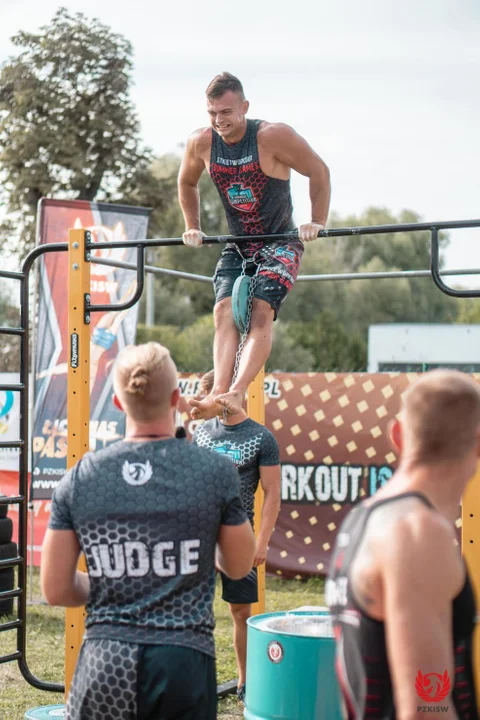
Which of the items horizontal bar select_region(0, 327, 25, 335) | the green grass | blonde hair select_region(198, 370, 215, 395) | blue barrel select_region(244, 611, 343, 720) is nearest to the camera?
blue barrel select_region(244, 611, 343, 720)

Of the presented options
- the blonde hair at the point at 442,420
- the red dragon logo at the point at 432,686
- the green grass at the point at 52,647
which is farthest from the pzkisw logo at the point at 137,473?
the green grass at the point at 52,647

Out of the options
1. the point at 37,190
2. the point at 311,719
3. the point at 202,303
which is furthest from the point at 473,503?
the point at 202,303

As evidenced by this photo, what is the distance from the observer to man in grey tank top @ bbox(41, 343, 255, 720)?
219cm

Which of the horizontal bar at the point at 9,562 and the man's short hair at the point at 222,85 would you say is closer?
the man's short hair at the point at 222,85

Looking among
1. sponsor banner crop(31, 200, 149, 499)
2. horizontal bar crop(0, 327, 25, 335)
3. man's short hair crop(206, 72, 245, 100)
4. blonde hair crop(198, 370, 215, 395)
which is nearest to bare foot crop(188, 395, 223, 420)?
blonde hair crop(198, 370, 215, 395)

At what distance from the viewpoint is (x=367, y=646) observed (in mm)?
1783

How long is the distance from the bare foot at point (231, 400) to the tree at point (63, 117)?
43.4 feet

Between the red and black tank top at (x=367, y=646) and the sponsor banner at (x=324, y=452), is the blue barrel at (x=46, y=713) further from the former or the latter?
the sponsor banner at (x=324, y=452)

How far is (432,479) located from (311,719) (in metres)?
2.09

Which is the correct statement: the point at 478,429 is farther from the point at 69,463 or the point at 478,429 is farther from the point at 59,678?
the point at 59,678

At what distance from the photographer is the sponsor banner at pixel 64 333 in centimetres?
729

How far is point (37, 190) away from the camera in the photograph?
16938 mm

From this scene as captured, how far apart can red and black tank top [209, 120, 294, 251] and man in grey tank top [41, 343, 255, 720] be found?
82.1 inches

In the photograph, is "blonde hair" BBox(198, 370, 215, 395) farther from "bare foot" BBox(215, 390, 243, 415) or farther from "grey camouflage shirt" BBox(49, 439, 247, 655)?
"grey camouflage shirt" BBox(49, 439, 247, 655)
